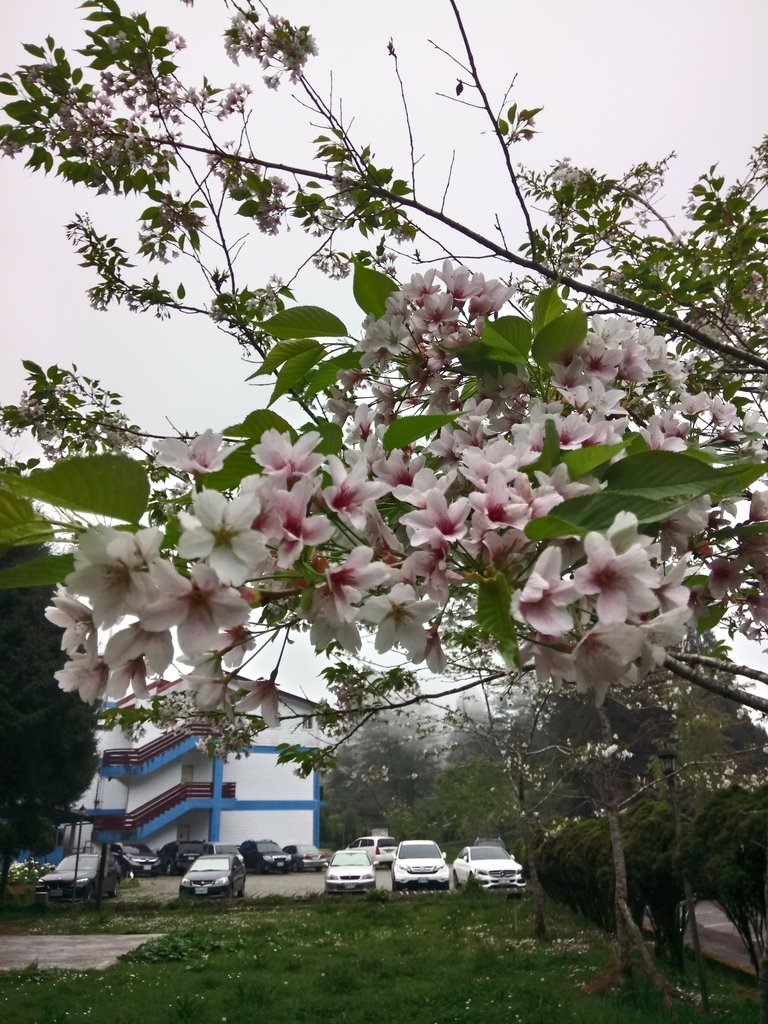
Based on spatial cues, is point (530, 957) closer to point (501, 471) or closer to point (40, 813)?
point (501, 471)

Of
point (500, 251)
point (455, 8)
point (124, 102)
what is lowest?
point (500, 251)

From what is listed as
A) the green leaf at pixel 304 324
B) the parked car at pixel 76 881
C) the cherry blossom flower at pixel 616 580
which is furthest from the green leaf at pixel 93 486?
the parked car at pixel 76 881

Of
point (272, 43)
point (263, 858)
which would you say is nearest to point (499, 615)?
point (272, 43)

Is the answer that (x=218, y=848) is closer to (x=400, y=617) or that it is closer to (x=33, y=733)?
(x=33, y=733)

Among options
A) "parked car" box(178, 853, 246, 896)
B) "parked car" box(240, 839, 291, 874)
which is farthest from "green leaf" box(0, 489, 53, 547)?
"parked car" box(240, 839, 291, 874)

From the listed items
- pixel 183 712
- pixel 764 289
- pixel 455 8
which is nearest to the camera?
pixel 455 8

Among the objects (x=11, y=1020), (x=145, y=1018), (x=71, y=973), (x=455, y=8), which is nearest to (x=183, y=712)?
(x=145, y=1018)

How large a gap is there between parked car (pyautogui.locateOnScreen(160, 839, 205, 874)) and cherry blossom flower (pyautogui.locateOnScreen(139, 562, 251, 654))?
23.5 m

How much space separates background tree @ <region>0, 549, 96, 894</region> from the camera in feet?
44.0

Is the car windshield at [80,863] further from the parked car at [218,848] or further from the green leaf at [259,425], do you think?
the green leaf at [259,425]

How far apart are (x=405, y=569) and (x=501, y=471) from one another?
14 cm

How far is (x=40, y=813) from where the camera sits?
1367cm

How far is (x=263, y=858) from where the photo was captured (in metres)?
22.2

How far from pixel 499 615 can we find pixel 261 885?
20.7 meters
